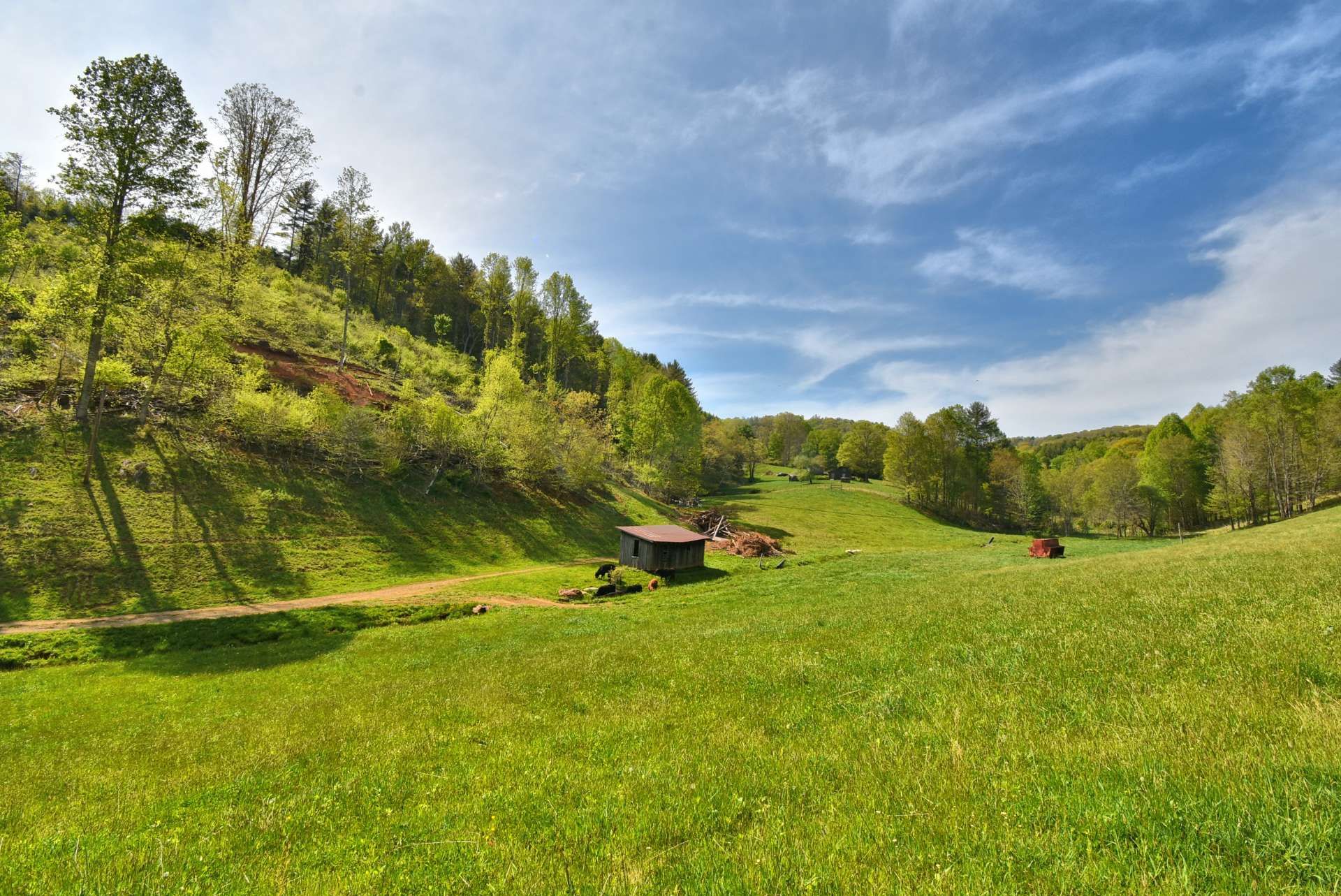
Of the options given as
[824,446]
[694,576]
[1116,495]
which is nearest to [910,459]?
[1116,495]

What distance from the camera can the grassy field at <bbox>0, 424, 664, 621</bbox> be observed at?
23391 millimetres

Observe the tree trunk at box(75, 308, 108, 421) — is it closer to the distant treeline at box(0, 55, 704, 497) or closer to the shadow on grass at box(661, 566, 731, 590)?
the distant treeline at box(0, 55, 704, 497)

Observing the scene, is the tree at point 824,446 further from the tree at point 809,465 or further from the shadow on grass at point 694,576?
the shadow on grass at point 694,576

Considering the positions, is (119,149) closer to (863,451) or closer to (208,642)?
(208,642)

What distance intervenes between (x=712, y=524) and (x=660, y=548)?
2536 cm

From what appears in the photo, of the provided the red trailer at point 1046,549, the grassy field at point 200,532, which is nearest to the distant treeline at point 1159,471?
the red trailer at point 1046,549

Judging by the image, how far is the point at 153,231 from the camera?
28672 mm

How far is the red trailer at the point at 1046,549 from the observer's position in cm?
3516

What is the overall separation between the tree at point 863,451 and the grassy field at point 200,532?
296 ft

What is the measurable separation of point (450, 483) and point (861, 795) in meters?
48.8

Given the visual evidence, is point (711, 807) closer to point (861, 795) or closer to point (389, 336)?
point (861, 795)

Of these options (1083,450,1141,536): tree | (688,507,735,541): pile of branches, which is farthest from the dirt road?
(1083,450,1141,536): tree

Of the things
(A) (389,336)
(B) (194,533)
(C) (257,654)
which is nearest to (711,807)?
(C) (257,654)

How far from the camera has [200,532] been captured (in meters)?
28.9
